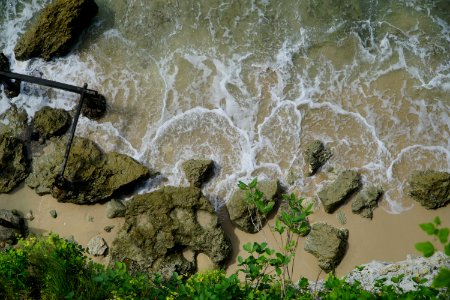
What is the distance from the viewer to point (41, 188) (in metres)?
8.98

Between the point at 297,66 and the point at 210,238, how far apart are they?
410cm

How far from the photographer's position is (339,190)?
337 inches

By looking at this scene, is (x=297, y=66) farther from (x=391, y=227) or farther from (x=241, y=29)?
(x=391, y=227)

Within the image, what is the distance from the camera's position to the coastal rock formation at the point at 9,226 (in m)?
8.61

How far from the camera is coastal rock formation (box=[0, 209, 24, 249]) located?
8.61 meters

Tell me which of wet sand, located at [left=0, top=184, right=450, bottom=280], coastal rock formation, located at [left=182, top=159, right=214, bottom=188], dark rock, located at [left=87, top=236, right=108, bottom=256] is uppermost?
coastal rock formation, located at [left=182, top=159, right=214, bottom=188]

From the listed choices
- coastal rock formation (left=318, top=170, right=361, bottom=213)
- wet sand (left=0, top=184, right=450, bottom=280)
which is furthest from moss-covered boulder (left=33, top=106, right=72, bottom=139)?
coastal rock formation (left=318, top=170, right=361, bottom=213)

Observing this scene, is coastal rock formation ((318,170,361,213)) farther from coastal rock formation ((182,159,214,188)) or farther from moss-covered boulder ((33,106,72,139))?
moss-covered boulder ((33,106,72,139))

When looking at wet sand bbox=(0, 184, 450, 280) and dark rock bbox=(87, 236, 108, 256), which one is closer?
wet sand bbox=(0, 184, 450, 280)

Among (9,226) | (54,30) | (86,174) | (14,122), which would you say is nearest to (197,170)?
(86,174)

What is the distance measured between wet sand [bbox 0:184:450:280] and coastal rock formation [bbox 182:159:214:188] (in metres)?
0.79

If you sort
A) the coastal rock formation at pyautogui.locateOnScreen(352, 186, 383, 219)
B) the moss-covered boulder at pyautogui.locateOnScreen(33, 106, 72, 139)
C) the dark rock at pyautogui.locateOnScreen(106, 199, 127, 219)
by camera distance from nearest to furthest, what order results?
the coastal rock formation at pyautogui.locateOnScreen(352, 186, 383, 219), the dark rock at pyautogui.locateOnScreen(106, 199, 127, 219), the moss-covered boulder at pyautogui.locateOnScreen(33, 106, 72, 139)

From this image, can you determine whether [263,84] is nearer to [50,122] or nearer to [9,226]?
[50,122]

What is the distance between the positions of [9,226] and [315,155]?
611 cm
